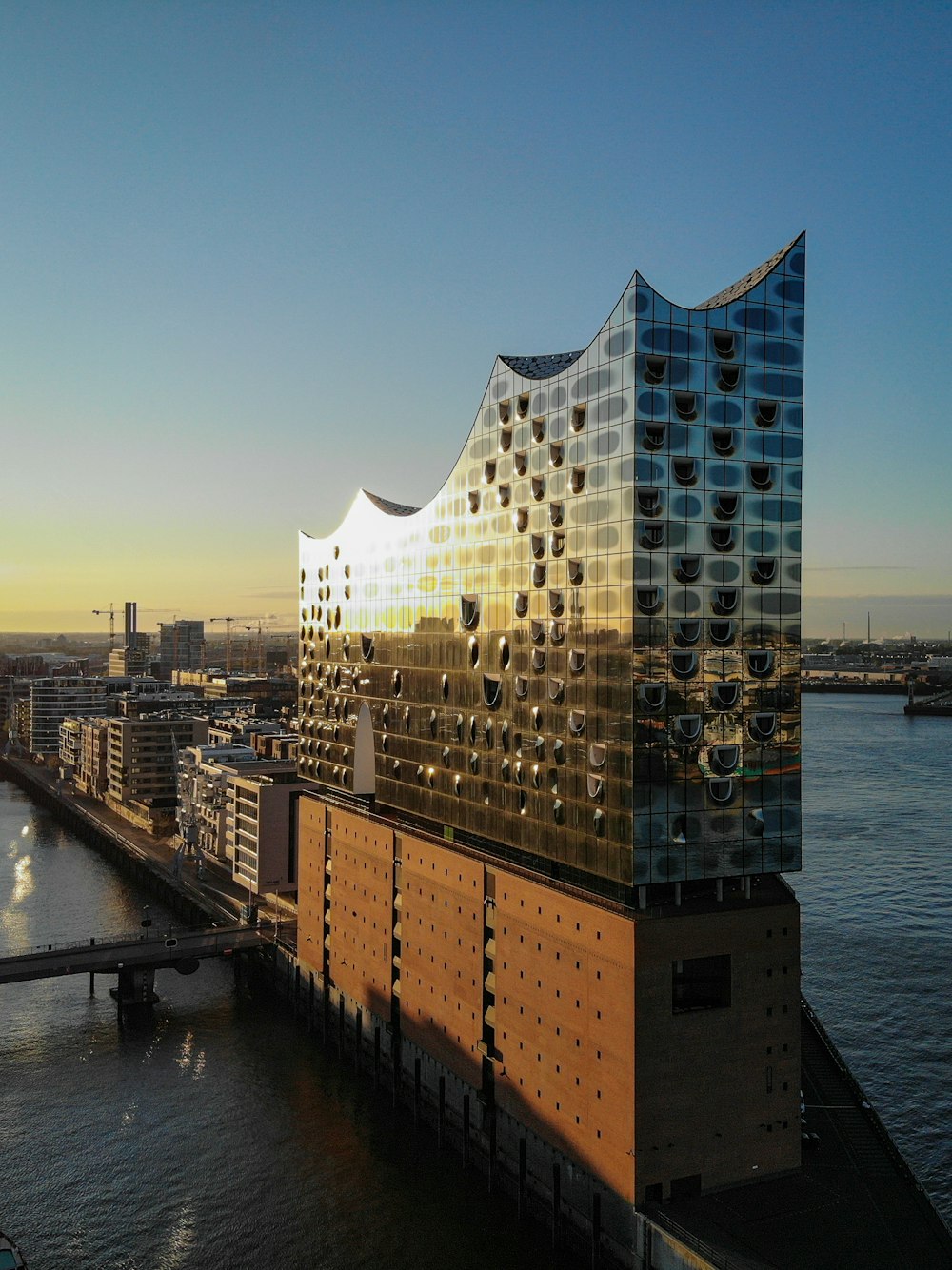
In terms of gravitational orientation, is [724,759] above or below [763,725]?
below

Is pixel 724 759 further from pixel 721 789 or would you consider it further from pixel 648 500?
pixel 648 500

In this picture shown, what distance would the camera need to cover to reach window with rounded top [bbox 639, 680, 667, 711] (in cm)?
3509

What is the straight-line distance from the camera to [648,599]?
35281 millimetres

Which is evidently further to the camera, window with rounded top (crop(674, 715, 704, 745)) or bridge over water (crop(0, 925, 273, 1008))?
bridge over water (crop(0, 925, 273, 1008))

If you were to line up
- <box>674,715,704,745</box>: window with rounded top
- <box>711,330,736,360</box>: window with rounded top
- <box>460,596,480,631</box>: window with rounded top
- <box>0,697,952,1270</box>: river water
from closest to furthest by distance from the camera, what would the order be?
<box>674,715,704,745</box>: window with rounded top < <box>711,330,736,360</box>: window with rounded top < <box>0,697,952,1270</box>: river water < <box>460,596,480,631</box>: window with rounded top

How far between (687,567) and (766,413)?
588 centimetres

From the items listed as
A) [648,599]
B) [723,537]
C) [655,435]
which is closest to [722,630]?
[648,599]

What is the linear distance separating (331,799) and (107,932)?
26396 millimetres

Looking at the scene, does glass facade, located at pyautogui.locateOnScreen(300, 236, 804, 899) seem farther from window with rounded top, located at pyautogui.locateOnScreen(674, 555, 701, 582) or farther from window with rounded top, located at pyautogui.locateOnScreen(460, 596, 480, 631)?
window with rounded top, located at pyautogui.locateOnScreen(460, 596, 480, 631)

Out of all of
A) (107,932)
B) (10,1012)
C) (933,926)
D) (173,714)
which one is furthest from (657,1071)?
(173,714)

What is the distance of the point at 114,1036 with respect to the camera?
55375mm

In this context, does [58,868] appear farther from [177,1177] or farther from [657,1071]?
[657,1071]

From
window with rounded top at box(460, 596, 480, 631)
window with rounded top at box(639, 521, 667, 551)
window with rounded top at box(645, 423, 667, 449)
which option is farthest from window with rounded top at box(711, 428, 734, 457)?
window with rounded top at box(460, 596, 480, 631)

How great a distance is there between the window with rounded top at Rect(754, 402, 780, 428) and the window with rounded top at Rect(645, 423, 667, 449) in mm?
3421
